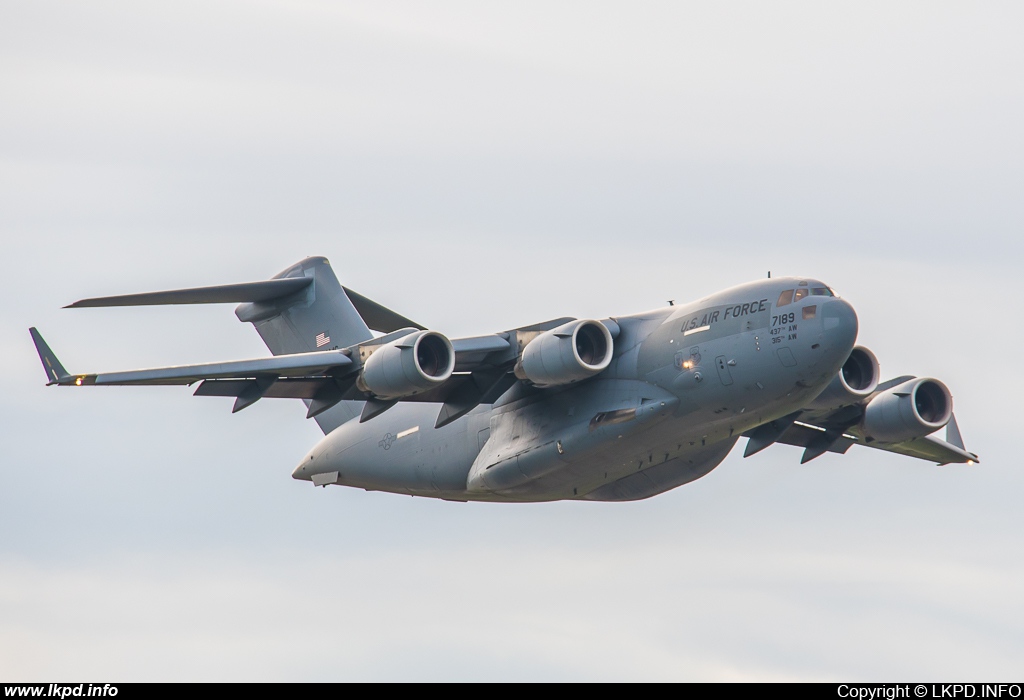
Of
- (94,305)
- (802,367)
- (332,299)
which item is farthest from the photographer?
(332,299)

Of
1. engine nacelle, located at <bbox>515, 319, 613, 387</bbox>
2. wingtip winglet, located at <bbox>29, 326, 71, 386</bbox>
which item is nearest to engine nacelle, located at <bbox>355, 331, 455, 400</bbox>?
engine nacelle, located at <bbox>515, 319, 613, 387</bbox>

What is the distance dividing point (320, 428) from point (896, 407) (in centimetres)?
863

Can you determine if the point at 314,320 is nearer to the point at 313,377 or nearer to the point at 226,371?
the point at 313,377

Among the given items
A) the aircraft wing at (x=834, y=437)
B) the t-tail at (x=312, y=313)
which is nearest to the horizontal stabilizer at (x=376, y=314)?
the t-tail at (x=312, y=313)

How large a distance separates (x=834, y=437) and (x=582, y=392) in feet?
15.2

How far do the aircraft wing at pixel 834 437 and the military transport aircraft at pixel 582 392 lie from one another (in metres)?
0.03

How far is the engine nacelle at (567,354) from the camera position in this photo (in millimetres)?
19875

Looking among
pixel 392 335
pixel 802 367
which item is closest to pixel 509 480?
pixel 392 335

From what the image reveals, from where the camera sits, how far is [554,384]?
2011 centimetres

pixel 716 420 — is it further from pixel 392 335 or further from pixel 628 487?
pixel 392 335

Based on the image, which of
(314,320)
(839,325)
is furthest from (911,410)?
(314,320)

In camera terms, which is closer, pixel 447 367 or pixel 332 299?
pixel 447 367

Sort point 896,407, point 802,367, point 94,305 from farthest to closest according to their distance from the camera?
1. point 896,407
2. point 94,305
3. point 802,367

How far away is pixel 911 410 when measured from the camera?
886 inches
